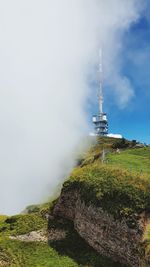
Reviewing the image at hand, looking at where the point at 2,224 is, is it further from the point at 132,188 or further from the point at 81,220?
the point at 132,188

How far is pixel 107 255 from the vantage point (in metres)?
43.8

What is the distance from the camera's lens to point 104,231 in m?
44.5

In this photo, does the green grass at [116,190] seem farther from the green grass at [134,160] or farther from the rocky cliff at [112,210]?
the green grass at [134,160]

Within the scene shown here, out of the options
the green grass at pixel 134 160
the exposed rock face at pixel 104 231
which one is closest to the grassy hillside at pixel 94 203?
the green grass at pixel 134 160

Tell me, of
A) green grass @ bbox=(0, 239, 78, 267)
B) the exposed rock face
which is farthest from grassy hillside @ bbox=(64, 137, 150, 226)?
green grass @ bbox=(0, 239, 78, 267)

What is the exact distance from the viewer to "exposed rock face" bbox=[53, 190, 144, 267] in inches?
1561

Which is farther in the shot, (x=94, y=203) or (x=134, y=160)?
(x=134, y=160)

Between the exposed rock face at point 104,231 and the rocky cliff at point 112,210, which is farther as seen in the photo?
the rocky cliff at point 112,210

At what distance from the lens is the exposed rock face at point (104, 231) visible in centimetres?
3964

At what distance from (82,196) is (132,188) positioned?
325 inches

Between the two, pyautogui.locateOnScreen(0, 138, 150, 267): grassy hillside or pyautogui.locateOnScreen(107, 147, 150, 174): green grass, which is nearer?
pyautogui.locateOnScreen(0, 138, 150, 267): grassy hillside

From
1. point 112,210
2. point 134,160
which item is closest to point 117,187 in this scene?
point 112,210

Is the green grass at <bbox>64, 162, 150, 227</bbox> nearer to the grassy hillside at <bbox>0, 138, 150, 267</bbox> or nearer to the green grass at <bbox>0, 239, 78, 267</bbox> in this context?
the grassy hillside at <bbox>0, 138, 150, 267</bbox>

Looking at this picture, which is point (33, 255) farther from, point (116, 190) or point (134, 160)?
point (134, 160)
